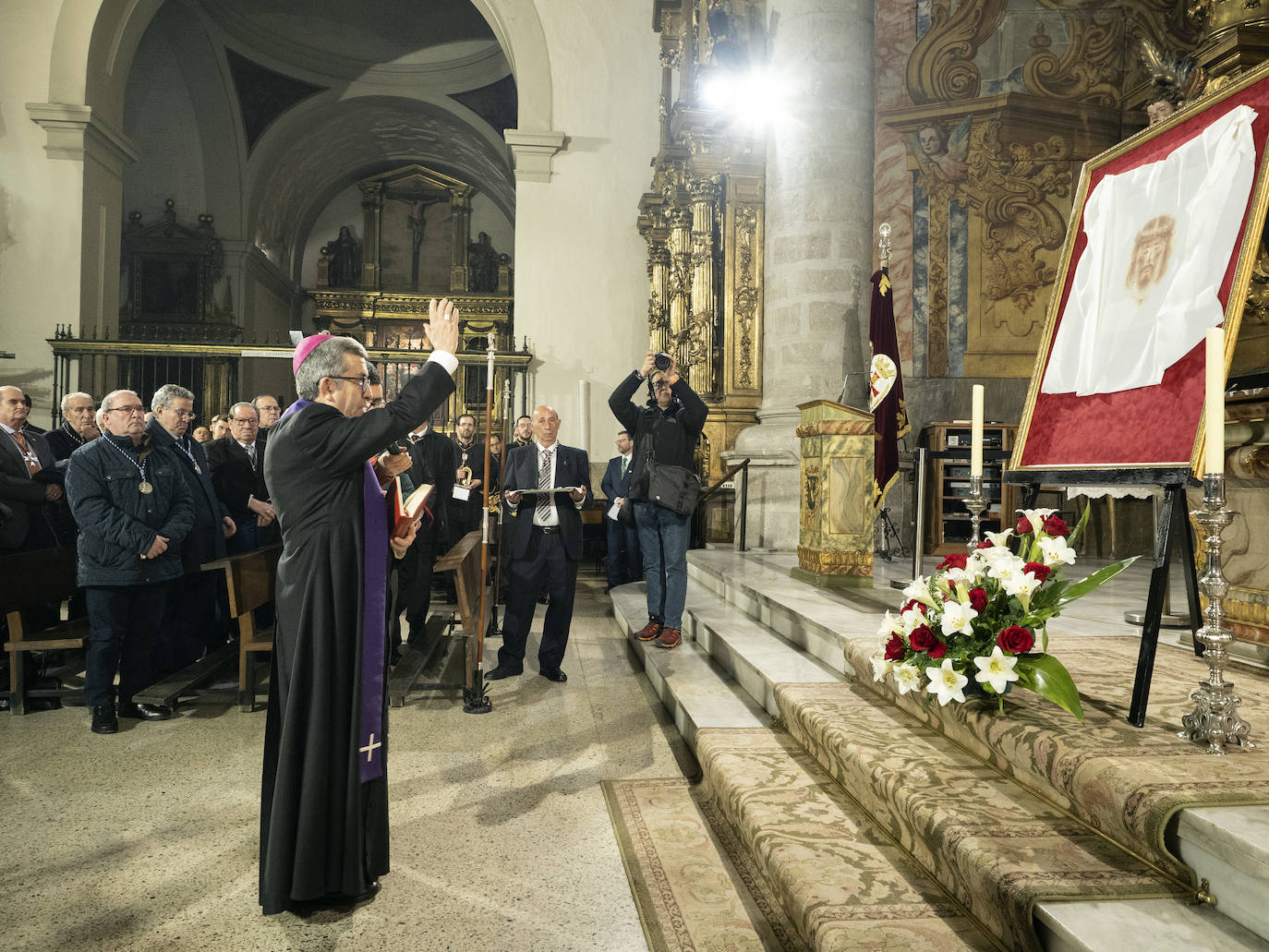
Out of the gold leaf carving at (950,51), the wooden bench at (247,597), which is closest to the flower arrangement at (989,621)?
the wooden bench at (247,597)

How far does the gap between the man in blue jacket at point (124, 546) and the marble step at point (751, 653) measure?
2.95 meters

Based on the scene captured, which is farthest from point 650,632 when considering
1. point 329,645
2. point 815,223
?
point 815,223

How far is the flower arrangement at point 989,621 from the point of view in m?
2.24

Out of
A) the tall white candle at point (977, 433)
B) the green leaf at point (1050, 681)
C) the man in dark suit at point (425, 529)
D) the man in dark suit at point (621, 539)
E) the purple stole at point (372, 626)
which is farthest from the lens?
the man in dark suit at point (621, 539)

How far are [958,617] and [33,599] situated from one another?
4.55 metres

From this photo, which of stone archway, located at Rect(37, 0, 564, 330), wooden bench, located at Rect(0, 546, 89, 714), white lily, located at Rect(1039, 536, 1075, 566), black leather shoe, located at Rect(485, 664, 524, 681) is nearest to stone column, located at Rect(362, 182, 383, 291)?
stone archway, located at Rect(37, 0, 564, 330)

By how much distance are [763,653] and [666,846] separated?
1604 millimetres

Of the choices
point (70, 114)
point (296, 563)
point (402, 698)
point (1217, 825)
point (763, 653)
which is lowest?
point (402, 698)

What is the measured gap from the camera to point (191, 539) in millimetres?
4707

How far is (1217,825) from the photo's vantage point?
5.27 feet

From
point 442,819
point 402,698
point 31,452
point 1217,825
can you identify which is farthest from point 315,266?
point 1217,825

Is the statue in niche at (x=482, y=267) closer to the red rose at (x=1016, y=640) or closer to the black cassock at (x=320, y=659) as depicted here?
the black cassock at (x=320, y=659)

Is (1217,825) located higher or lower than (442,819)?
higher

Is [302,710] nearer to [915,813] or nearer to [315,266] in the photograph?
[915,813]
